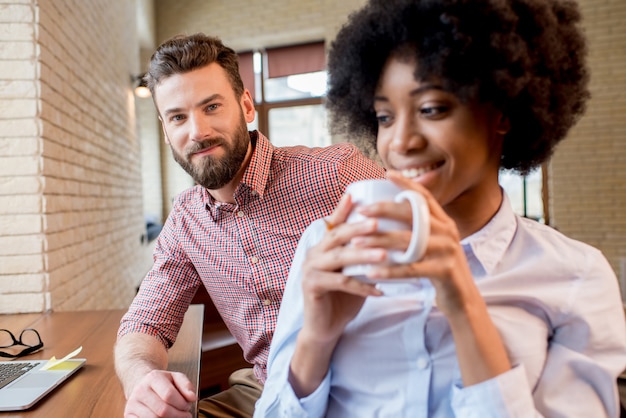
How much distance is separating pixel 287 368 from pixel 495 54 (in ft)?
1.85

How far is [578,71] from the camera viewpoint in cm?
77

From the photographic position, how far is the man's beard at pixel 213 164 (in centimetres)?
151

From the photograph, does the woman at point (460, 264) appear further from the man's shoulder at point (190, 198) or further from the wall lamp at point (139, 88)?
the wall lamp at point (139, 88)

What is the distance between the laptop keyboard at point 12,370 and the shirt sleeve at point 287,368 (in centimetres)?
75

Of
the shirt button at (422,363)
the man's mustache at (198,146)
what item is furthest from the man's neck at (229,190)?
the shirt button at (422,363)

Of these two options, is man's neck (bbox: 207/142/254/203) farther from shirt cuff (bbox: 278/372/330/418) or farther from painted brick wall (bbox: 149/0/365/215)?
painted brick wall (bbox: 149/0/365/215)

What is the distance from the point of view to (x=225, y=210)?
61.2 inches

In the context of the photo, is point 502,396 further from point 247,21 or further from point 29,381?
point 247,21

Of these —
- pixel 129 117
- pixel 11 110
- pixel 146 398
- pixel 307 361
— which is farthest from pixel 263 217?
pixel 129 117

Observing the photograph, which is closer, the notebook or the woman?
the woman

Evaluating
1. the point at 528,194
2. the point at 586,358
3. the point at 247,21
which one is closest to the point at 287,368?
the point at 586,358

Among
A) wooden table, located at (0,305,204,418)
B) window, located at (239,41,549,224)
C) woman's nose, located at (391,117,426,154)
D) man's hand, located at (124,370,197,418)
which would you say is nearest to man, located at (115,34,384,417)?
wooden table, located at (0,305,204,418)

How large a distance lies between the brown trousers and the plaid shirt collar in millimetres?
578

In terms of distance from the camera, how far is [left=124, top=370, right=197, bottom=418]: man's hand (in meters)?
0.98
